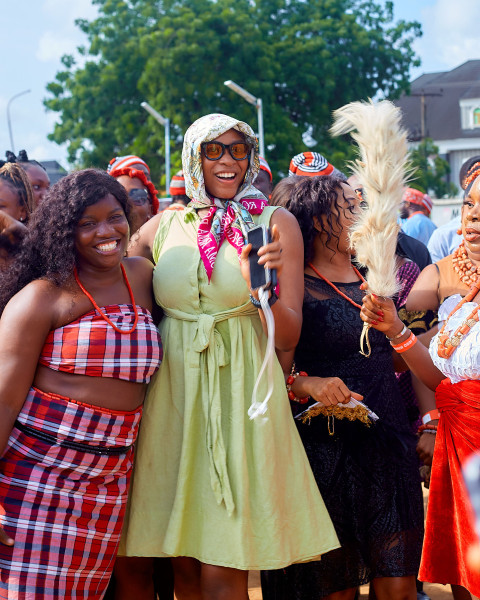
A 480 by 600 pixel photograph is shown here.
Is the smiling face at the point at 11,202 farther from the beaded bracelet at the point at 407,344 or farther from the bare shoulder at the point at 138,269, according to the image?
the beaded bracelet at the point at 407,344

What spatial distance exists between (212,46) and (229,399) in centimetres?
2723

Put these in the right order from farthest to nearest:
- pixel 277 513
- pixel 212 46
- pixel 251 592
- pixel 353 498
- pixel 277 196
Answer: pixel 212 46, pixel 251 592, pixel 277 196, pixel 353 498, pixel 277 513

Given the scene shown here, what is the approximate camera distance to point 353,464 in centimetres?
375

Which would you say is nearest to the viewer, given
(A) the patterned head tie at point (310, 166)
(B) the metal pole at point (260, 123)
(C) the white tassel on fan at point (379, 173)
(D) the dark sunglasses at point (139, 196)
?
(C) the white tassel on fan at point (379, 173)

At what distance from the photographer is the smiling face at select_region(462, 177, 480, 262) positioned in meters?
3.23

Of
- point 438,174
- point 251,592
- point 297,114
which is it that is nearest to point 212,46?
point 297,114

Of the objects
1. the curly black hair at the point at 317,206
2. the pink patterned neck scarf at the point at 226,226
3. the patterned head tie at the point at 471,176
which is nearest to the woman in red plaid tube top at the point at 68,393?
the pink patterned neck scarf at the point at 226,226

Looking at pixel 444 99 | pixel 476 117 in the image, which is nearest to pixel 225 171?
pixel 476 117

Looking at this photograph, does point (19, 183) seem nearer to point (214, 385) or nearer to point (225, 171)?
point (225, 171)

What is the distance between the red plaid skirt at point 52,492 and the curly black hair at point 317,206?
4.55 feet

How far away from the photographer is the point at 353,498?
3.72 metres

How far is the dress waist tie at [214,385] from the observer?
3.19 meters

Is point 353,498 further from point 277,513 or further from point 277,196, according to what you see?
point 277,196

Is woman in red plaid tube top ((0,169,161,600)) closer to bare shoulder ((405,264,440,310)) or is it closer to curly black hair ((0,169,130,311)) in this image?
curly black hair ((0,169,130,311))
